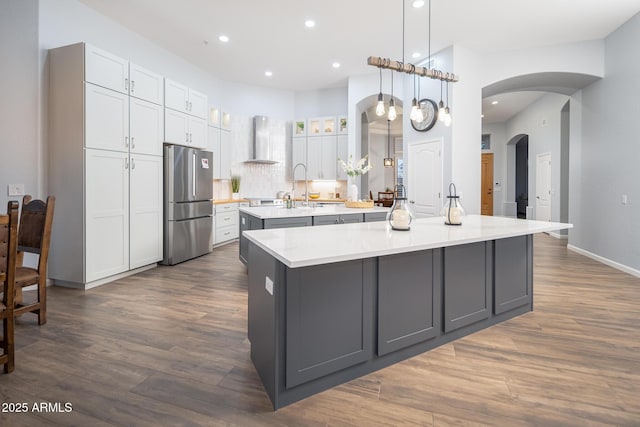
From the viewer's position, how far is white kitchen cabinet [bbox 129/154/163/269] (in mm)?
4258

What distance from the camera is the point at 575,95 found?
6.04 metres

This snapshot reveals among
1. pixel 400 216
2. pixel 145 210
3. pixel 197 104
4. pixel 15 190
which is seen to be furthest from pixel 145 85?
pixel 400 216

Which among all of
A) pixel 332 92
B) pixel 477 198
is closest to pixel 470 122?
pixel 477 198

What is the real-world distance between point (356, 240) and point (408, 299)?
54 centimetres

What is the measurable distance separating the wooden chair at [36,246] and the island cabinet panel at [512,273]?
3.69 meters

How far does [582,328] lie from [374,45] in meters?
4.74

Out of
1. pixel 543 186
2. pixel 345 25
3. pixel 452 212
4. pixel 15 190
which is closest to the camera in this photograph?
pixel 452 212

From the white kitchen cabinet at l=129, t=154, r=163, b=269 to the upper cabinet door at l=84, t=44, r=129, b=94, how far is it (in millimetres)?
863

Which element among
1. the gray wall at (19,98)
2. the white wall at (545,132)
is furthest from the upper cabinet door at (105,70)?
the white wall at (545,132)

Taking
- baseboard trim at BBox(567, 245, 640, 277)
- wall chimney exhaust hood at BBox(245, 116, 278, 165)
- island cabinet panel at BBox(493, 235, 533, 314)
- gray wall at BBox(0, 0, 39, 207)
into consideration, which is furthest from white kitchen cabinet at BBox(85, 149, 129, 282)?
baseboard trim at BBox(567, 245, 640, 277)

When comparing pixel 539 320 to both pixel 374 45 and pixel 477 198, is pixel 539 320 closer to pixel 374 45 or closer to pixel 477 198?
pixel 477 198

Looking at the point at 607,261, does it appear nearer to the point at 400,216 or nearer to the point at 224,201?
the point at 400,216

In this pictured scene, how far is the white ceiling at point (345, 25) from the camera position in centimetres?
417

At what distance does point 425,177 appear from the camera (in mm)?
5867
